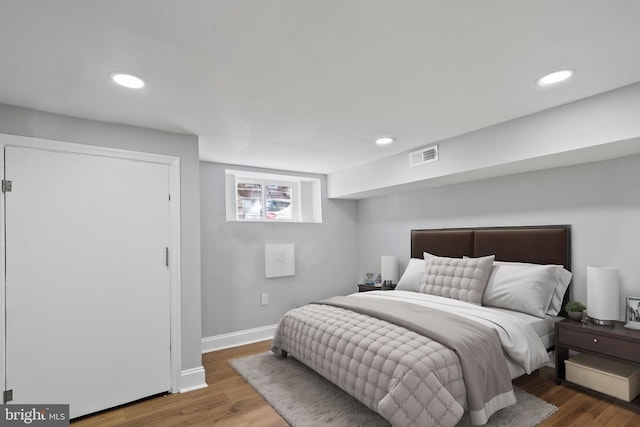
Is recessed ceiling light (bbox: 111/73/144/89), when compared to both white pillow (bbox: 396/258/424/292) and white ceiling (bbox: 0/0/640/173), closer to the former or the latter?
white ceiling (bbox: 0/0/640/173)

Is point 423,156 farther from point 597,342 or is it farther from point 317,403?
point 317,403

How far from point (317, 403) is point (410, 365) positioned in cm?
95

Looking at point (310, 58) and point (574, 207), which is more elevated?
point (310, 58)

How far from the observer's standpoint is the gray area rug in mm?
2213

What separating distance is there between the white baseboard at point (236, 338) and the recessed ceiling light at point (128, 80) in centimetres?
284

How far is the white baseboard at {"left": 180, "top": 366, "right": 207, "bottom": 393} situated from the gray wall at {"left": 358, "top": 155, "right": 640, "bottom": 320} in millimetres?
3008

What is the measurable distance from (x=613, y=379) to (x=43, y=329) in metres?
4.04

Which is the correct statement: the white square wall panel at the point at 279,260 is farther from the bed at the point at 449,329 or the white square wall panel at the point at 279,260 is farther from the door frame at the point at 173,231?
the door frame at the point at 173,231

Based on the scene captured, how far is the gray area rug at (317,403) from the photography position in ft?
7.26

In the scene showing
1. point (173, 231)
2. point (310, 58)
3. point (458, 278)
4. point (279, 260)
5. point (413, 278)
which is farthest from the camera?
point (279, 260)

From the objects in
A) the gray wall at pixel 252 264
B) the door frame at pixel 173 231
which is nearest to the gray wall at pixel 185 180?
the door frame at pixel 173 231

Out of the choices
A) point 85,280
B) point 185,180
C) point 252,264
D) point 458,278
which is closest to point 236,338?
point 252,264

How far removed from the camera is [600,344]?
2.36 m

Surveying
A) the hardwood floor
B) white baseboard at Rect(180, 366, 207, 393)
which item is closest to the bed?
the hardwood floor
